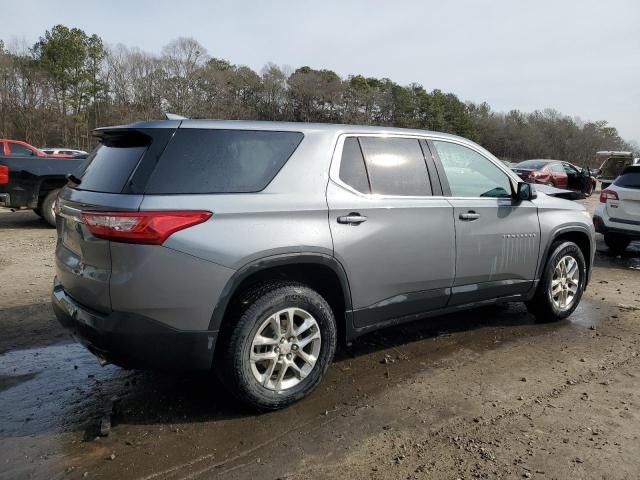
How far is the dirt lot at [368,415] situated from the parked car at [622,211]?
4.27 m

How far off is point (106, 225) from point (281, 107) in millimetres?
60558

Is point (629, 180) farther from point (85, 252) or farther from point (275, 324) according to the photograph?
point (85, 252)

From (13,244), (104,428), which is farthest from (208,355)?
(13,244)

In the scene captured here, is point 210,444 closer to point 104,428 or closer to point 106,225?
point 104,428

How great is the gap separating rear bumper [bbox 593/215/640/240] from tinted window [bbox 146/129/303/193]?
23.6ft

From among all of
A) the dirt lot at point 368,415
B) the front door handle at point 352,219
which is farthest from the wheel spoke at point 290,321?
the front door handle at point 352,219

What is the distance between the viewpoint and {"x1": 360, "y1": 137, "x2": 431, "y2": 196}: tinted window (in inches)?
145

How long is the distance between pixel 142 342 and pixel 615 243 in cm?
879

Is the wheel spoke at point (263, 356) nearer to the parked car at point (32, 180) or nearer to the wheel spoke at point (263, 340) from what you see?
the wheel spoke at point (263, 340)

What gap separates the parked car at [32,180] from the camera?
9.44 metres

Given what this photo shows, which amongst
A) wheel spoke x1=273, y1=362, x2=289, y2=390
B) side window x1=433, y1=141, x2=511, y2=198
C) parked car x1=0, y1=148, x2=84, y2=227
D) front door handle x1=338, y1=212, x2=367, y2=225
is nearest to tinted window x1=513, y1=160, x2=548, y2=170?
parked car x1=0, y1=148, x2=84, y2=227

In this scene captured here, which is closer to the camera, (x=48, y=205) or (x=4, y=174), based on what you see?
(x=4, y=174)

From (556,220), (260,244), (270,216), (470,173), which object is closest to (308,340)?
(260,244)

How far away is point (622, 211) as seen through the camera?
27.7ft
